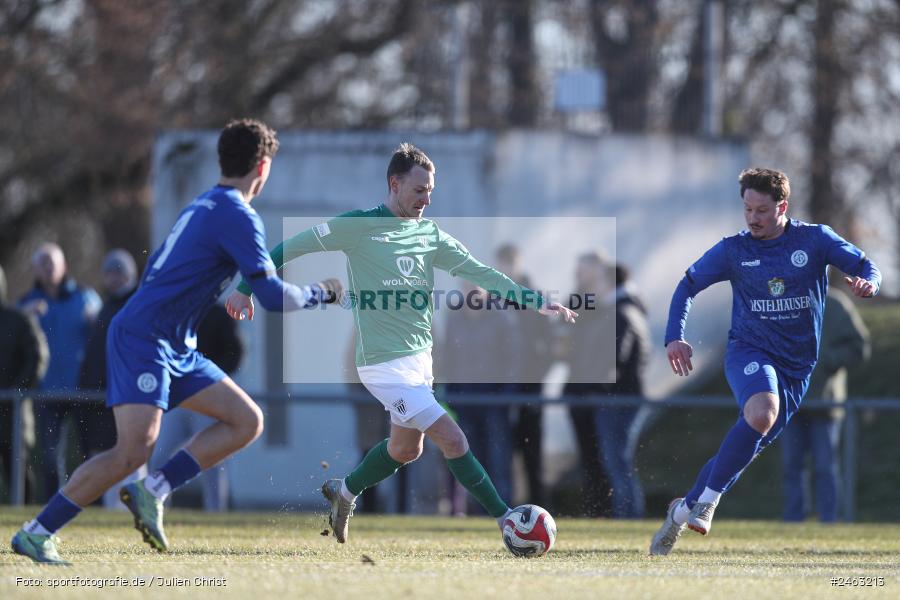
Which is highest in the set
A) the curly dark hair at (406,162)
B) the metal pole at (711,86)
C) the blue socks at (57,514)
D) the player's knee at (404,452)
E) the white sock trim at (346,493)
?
the metal pole at (711,86)

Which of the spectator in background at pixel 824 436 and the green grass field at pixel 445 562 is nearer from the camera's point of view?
the green grass field at pixel 445 562

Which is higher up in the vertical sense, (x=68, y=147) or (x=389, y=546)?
(x=68, y=147)

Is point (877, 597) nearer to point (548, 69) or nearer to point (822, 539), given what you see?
point (822, 539)

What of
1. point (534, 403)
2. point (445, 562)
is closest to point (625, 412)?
point (534, 403)

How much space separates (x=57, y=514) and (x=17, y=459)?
5732mm

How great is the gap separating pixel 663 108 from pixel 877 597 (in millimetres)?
11882

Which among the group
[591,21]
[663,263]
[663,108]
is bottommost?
[663,263]

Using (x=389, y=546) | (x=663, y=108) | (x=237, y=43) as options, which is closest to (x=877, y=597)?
(x=389, y=546)

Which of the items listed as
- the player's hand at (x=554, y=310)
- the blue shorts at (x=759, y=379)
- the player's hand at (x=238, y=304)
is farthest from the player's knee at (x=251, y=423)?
the blue shorts at (x=759, y=379)

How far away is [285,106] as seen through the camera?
24719 millimetres

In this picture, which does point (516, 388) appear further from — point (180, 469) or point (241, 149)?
point (241, 149)

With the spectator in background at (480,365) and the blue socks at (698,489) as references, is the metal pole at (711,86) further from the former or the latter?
the blue socks at (698,489)

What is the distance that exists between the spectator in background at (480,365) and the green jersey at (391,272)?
3.58 meters

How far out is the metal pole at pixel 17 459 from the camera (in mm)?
12781
